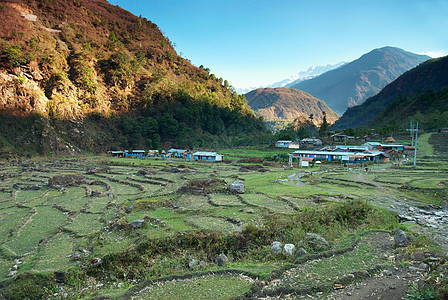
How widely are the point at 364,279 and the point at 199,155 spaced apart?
57876 millimetres

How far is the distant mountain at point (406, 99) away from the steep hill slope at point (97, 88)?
211 ft

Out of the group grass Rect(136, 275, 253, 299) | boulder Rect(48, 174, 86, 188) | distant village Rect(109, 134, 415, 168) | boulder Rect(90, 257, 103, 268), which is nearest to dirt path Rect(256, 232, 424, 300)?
grass Rect(136, 275, 253, 299)

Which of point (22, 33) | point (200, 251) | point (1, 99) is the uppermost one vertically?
point (22, 33)

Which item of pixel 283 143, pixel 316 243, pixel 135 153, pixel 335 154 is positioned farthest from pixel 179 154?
pixel 316 243

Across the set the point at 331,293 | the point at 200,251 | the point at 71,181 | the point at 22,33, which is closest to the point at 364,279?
the point at 331,293

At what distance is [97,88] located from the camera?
3398 inches

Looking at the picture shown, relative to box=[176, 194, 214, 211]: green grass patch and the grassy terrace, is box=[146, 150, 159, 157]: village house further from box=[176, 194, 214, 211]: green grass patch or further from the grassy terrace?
box=[176, 194, 214, 211]: green grass patch

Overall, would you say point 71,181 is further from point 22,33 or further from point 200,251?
point 22,33

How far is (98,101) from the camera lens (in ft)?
275

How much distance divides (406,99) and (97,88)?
448 feet

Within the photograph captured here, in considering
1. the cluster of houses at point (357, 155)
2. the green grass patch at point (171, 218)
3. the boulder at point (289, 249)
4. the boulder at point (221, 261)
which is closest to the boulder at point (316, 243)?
the boulder at point (289, 249)

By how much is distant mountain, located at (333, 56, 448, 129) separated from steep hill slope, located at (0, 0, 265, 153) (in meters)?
64.2

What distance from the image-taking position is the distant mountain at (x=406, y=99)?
331 ft

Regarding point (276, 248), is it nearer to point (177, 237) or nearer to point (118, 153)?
point (177, 237)
